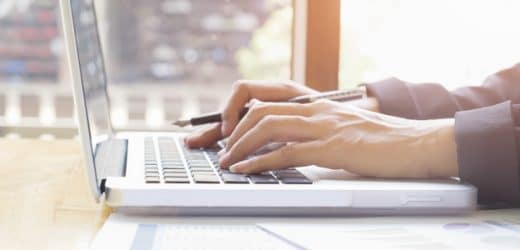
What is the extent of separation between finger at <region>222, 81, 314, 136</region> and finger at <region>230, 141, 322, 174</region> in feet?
0.91

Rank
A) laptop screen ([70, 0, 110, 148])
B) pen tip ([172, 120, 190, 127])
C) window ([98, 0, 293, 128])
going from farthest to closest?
window ([98, 0, 293, 128]) → pen tip ([172, 120, 190, 127]) → laptop screen ([70, 0, 110, 148])

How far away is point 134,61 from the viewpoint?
5.34ft

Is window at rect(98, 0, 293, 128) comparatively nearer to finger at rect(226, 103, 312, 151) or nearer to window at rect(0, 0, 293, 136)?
window at rect(0, 0, 293, 136)

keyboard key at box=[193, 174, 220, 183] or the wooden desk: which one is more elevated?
keyboard key at box=[193, 174, 220, 183]

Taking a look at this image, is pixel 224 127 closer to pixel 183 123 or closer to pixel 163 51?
pixel 183 123

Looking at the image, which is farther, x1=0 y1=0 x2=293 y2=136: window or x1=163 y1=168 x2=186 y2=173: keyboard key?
x1=0 y1=0 x2=293 y2=136: window

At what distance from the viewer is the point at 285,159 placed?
2.37 feet

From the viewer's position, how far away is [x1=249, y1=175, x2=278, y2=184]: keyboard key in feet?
2.15

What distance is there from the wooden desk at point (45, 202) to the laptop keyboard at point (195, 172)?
0.06 meters

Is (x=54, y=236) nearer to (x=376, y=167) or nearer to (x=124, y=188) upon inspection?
(x=124, y=188)

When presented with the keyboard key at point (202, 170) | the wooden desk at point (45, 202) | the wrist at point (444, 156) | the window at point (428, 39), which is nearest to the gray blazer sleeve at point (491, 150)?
the wrist at point (444, 156)

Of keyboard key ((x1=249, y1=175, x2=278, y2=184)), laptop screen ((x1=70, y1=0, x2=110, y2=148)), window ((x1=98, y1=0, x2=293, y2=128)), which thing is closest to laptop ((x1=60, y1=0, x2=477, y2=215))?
keyboard key ((x1=249, y1=175, x2=278, y2=184))

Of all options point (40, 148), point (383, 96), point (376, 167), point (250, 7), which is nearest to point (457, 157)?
point (376, 167)

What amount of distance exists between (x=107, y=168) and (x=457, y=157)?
0.34 metres
